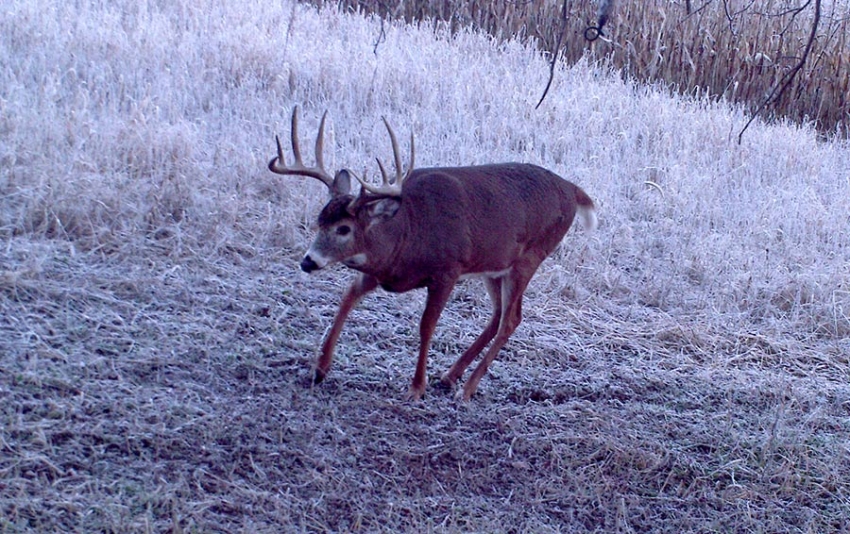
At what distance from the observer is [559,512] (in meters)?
4.71

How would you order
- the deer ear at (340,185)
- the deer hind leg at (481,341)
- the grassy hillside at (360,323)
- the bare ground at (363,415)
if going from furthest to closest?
the deer hind leg at (481,341) → the deer ear at (340,185) → the grassy hillside at (360,323) → the bare ground at (363,415)

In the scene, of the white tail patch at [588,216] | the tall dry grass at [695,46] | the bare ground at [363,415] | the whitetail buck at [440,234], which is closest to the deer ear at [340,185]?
the whitetail buck at [440,234]

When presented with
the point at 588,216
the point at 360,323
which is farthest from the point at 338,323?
the point at 588,216

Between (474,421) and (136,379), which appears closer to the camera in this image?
(136,379)

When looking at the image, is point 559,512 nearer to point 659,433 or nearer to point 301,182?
point 659,433

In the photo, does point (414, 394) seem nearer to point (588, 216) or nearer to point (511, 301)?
point (511, 301)

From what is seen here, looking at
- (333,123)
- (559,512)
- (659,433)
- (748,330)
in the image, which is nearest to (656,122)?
(333,123)

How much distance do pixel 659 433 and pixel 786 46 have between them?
978 centimetres

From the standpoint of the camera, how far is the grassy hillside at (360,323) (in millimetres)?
4547

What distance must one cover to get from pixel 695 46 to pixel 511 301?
891 centimetres

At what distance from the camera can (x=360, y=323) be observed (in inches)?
245

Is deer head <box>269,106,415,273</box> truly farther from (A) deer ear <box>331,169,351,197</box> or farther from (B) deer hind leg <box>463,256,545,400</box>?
(B) deer hind leg <box>463,256,545,400</box>

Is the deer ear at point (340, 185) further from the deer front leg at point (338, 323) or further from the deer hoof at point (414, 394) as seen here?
the deer hoof at point (414, 394)

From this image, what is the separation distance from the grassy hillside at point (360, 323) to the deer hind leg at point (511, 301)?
0.78 feet
